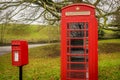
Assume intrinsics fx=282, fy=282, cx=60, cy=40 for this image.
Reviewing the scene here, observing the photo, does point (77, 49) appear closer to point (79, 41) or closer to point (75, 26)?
point (79, 41)

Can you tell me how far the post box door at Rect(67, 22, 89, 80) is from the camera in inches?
299

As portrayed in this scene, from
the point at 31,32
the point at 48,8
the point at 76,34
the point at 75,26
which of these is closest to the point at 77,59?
the point at 76,34

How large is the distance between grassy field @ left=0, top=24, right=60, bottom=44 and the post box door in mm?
9162

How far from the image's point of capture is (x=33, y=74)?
1017cm

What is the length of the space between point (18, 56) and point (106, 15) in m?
9.46

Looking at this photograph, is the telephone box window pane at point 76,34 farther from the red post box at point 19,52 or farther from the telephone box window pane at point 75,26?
the red post box at point 19,52

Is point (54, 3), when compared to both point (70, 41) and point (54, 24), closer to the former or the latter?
point (54, 24)

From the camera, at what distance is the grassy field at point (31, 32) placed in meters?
17.5

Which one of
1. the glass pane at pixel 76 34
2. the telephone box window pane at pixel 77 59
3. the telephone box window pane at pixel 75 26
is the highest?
the telephone box window pane at pixel 75 26

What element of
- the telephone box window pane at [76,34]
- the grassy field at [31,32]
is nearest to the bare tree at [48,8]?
the grassy field at [31,32]

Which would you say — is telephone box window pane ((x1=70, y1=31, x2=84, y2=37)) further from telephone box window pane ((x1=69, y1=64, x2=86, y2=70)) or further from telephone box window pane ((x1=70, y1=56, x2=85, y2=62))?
telephone box window pane ((x1=69, y1=64, x2=86, y2=70))

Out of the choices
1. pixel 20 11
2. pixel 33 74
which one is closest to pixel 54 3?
pixel 20 11

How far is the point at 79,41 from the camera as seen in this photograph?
771 cm

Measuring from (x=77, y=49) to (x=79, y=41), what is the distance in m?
0.23
